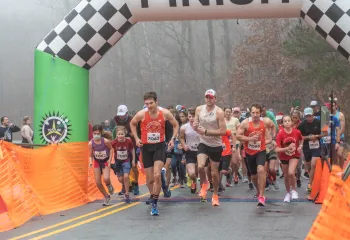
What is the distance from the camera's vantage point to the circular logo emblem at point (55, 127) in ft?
42.1

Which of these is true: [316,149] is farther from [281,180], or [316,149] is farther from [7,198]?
[7,198]

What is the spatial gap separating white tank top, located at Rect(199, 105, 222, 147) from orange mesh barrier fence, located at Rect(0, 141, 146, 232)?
2332 mm

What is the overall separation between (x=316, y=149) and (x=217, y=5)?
3692 mm

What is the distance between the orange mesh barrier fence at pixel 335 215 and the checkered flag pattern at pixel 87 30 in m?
8.05

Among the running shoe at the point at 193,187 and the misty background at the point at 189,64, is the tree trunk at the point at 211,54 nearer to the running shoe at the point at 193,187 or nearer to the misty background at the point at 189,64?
the misty background at the point at 189,64

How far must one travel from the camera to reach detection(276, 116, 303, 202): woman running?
12.9 m

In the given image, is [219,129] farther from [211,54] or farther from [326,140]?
[211,54]

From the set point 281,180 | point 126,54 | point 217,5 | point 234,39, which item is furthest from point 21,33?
point 217,5

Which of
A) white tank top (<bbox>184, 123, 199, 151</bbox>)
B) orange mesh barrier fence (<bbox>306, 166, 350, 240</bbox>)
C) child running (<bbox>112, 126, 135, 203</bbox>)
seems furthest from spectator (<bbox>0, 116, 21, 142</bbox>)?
orange mesh barrier fence (<bbox>306, 166, 350, 240</bbox>)

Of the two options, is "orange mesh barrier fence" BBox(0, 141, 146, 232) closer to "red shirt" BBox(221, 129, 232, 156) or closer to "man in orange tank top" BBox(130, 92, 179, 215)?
"man in orange tank top" BBox(130, 92, 179, 215)

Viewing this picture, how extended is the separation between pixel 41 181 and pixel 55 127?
1.31 meters

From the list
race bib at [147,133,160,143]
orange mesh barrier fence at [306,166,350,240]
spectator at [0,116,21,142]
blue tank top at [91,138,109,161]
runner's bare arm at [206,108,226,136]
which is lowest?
orange mesh barrier fence at [306,166,350,240]

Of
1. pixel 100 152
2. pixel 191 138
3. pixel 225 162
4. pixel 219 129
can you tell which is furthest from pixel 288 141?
pixel 100 152

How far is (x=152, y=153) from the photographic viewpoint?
1147 centimetres
